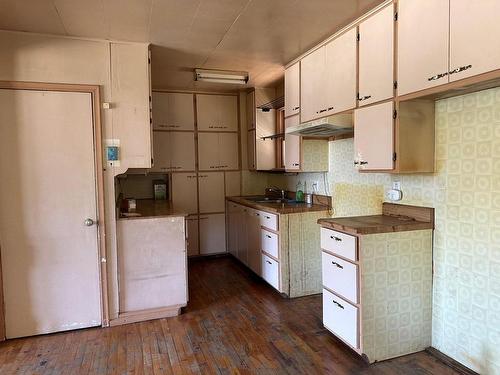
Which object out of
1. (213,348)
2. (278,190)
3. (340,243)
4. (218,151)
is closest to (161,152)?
(218,151)

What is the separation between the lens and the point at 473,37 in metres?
1.68

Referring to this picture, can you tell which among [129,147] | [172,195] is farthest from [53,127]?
[172,195]

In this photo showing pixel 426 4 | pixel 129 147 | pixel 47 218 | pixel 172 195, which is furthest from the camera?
pixel 172 195

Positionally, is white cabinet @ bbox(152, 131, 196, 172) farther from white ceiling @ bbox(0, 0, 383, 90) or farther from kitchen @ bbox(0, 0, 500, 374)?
white ceiling @ bbox(0, 0, 383, 90)

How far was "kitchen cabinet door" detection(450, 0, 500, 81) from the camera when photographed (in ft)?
5.20

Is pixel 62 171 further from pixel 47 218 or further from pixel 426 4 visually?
pixel 426 4

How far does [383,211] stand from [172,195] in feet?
9.78

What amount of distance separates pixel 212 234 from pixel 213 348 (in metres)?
2.55

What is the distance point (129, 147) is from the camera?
2.88m

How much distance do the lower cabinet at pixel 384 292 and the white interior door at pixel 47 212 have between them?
2.04 meters

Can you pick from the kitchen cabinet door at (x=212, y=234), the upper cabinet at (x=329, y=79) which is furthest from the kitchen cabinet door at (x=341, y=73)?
the kitchen cabinet door at (x=212, y=234)

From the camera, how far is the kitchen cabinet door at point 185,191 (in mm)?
4742

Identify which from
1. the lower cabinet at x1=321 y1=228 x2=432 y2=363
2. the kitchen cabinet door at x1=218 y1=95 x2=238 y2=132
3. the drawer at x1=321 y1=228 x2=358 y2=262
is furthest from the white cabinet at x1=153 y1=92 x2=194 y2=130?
the lower cabinet at x1=321 y1=228 x2=432 y2=363

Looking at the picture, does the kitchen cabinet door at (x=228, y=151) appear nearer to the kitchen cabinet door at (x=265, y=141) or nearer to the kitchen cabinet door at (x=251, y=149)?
the kitchen cabinet door at (x=251, y=149)
